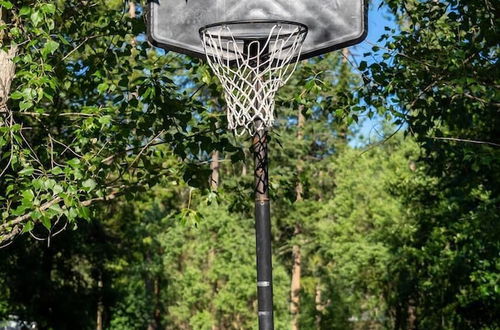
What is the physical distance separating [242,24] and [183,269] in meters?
27.3

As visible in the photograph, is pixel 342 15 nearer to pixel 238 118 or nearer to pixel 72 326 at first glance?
pixel 238 118

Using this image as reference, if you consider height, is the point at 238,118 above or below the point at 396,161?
below

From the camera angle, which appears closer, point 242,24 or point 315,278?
point 242,24

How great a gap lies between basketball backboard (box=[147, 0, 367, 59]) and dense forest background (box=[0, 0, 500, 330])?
1.37 meters

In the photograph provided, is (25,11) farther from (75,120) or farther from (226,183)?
(226,183)

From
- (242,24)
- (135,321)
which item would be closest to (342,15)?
(242,24)

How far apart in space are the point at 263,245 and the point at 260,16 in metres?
1.81

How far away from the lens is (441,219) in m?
16.8

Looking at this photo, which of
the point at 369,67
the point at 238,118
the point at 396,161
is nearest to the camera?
the point at 238,118

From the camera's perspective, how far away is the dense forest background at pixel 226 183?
28.9 feet

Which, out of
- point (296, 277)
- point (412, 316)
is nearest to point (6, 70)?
point (412, 316)

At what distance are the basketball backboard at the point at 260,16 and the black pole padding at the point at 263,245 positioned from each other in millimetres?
925

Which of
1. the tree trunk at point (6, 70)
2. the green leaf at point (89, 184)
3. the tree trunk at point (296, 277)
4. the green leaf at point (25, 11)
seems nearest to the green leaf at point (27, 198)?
the green leaf at point (89, 184)

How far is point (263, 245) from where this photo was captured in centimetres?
618
